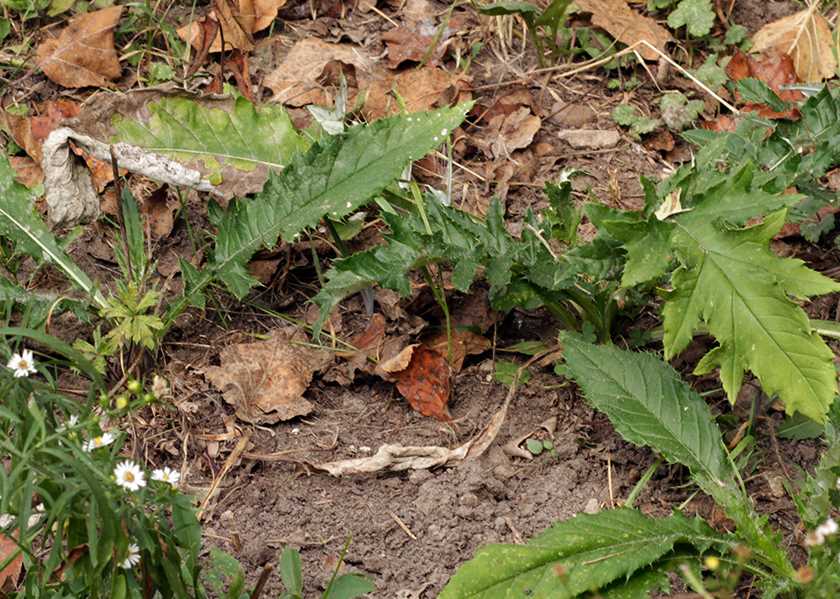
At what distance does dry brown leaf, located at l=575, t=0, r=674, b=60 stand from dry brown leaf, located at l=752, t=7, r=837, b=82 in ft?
1.10

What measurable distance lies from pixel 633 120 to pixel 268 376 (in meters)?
1.50

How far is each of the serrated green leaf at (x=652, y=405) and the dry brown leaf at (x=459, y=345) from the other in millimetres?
347

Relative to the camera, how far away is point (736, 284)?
2.33 meters

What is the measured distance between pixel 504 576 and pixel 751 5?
8.26ft

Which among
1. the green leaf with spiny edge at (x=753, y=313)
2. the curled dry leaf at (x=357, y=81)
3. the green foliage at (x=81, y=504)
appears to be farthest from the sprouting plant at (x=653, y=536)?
the curled dry leaf at (x=357, y=81)

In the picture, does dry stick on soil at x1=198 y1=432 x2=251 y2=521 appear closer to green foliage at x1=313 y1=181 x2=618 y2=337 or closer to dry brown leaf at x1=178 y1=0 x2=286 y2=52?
green foliage at x1=313 y1=181 x2=618 y2=337

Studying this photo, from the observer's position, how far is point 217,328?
9.64 feet

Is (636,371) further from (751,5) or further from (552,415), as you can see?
(751,5)

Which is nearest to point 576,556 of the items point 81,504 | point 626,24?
point 81,504

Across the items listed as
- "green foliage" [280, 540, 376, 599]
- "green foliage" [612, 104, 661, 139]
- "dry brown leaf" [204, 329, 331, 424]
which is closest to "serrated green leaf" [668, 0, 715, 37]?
"green foliage" [612, 104, 661, 139]

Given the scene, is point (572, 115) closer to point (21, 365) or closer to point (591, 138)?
point (591, 138)

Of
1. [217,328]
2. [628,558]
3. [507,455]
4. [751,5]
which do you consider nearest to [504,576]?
[628,558]

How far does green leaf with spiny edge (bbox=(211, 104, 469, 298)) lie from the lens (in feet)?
9.07

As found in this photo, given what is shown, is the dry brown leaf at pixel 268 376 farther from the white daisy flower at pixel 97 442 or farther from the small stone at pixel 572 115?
the small stone at pixel 572 115
